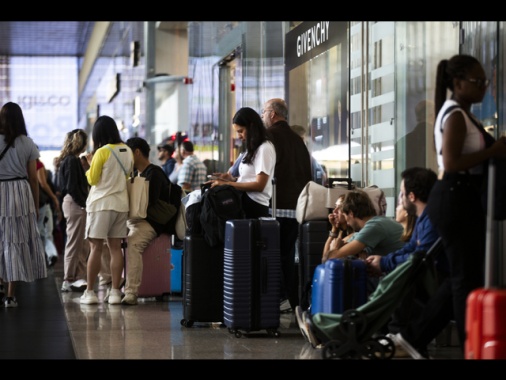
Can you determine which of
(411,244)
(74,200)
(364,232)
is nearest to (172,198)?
(74,200)

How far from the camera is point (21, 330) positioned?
7.14 meters

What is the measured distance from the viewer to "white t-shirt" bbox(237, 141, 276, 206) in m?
7.13

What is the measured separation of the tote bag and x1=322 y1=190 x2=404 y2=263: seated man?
285cm

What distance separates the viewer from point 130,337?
6676 millimetres

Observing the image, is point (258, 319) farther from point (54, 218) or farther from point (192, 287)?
point (54, 218)

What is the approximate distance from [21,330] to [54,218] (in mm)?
10461

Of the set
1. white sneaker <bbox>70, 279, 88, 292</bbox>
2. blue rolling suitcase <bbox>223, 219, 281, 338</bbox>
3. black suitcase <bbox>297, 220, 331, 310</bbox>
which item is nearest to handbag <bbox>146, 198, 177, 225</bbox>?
white sneaker <bbox>70, 279, 88, 292</bbox>

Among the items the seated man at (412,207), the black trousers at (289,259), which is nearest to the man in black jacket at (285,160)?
the black trousers at (289,259)

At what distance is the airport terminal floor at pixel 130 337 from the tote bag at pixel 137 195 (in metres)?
0.78

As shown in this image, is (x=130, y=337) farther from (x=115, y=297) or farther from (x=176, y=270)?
(x=176, y=270)

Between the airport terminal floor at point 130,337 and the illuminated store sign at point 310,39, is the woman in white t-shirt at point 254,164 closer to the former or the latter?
the airport terminal floor at point 130,337

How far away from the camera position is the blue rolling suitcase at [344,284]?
18.6ft
